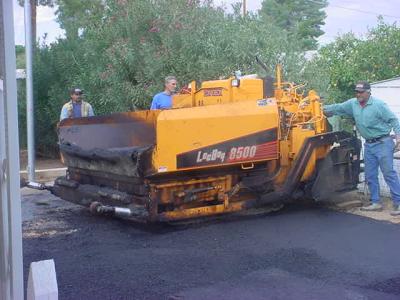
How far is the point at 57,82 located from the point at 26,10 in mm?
3867

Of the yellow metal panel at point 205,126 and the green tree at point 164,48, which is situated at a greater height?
the green tree at point 164,48

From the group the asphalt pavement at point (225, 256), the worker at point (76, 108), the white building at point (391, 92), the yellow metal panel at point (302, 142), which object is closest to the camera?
the asphalt pavement at point (225, 256)

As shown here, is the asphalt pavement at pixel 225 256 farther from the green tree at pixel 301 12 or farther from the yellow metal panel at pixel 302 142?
the green tree at pixel 301 12

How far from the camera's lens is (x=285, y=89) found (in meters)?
7.75

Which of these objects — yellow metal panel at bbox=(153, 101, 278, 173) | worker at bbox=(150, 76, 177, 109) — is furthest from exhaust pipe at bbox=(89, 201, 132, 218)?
worker at bbox=(150, 76, 177, 109)

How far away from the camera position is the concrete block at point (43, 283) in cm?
162

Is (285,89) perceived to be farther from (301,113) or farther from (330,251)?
(330,251)

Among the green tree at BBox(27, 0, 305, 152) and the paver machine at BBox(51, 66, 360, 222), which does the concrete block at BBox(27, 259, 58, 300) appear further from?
the green tree at BBox(27, 0, 305, 152)

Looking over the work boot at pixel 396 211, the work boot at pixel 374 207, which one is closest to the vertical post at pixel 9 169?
the work boot at pixel 396 211

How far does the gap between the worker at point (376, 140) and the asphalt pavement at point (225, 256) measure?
1.94 feet

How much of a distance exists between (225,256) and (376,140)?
2.96 meters

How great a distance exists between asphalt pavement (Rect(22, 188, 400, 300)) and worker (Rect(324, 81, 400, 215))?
59 centimetres

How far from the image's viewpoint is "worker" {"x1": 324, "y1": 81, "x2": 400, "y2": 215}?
287 inches

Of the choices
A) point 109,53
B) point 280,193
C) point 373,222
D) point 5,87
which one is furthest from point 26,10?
point 5,87
